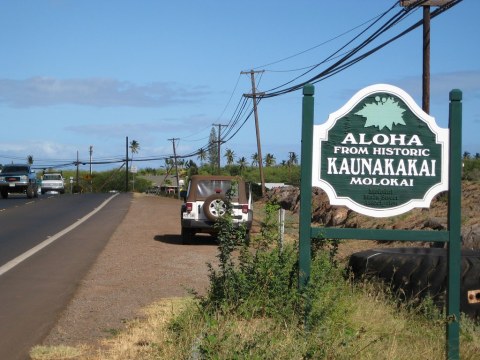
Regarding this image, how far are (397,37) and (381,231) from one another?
572 inches

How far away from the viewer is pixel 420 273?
951cm

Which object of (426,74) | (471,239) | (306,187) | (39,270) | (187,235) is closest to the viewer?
(306,187)

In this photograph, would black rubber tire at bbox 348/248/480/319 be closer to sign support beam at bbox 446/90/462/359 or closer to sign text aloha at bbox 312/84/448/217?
sign support beam at bbox 446/90/462/359

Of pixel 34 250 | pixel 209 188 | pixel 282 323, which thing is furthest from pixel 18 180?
pixel 282 323

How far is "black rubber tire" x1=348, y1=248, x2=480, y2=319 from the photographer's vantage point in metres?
9.05

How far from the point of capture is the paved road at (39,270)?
867 centimetres

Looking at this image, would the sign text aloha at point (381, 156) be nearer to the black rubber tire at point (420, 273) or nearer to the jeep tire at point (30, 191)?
the black rubber tire at point (420, 273)

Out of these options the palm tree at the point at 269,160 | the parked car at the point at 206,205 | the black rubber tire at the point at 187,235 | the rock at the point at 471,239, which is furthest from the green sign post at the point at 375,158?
the palm tree at the point at 269,160

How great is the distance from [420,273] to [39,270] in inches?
293

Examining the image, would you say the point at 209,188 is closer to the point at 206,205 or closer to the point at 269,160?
the point at 206,205

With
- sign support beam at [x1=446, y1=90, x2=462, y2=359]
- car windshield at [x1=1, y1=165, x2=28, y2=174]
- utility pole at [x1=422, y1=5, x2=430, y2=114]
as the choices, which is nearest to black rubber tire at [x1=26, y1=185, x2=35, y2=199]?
car windshield at [x1=1, y1=165, x2=28, y2=174]

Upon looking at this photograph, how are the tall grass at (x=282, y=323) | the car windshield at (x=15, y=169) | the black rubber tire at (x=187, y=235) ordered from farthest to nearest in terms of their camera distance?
the car windshield at (x=15, y=169) < the black rubber tire at (x=187, y=235) < the tall grass at (x=282, y=323)

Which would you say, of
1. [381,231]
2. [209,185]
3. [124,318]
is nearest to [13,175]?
[209,185]

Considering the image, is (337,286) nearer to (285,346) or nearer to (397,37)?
(285,346)
